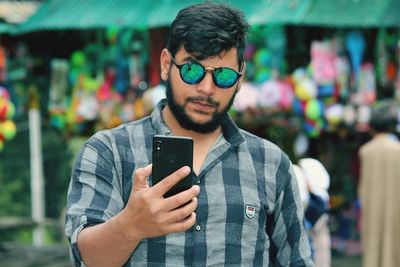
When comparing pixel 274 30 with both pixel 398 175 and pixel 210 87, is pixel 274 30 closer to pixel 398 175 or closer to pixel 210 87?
pixel 398 175

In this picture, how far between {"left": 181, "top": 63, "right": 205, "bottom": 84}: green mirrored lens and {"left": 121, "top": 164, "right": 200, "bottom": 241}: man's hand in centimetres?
48

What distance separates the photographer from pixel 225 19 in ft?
8.29

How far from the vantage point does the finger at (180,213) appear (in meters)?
2.03

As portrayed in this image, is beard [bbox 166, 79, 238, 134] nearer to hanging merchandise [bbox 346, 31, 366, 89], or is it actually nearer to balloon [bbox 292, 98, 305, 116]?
balloon [bbox 292, 98, 305, 116]

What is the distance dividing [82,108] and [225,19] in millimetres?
6690

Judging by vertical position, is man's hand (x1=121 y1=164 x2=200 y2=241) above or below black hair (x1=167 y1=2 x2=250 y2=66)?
below

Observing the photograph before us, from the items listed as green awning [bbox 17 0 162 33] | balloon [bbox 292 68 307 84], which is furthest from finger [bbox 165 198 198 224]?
green awning [bbox 17 0 162 33]

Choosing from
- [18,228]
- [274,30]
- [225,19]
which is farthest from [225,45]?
[18,228]

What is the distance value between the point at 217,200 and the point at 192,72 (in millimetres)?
366

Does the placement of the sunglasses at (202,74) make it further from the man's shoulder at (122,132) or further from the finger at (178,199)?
the finger at (178,199)

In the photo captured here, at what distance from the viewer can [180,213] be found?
2033mm

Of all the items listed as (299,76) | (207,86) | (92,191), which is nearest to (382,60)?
(299,76)

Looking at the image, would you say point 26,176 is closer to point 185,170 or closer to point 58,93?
point 58,93

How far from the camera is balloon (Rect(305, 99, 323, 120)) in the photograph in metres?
8.05
